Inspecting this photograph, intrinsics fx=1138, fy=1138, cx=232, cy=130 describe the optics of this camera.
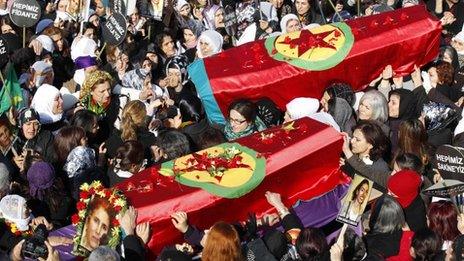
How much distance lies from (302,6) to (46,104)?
4.03m

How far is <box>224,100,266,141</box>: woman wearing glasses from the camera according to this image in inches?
387

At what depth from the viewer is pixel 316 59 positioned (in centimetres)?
1066

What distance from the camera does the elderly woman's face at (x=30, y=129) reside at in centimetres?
988

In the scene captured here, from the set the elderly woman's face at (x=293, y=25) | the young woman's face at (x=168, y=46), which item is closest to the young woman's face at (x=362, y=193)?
the elderly woman's face at (x=293, y=25)

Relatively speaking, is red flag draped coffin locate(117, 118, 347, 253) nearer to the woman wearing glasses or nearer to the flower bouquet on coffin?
the flower bouquet on coffin

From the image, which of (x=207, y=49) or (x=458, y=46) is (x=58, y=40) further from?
(x=458, y=46)

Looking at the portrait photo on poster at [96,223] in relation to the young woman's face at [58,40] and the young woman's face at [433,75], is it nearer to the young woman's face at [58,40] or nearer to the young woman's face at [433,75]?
the young woman's face at [433,75]

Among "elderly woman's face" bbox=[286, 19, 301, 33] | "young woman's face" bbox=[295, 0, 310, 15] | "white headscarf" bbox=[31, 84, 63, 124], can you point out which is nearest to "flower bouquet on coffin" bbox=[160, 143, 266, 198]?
"white headscarf" bbox=[31, 84, 63, 124]

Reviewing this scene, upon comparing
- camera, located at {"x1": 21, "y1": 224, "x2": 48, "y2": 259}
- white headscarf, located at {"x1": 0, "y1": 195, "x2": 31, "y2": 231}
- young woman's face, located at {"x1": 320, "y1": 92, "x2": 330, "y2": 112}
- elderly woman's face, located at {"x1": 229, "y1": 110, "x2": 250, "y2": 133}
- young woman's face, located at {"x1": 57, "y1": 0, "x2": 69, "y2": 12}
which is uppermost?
camera, located at {"x1": 21, "y1": 224, "x2": 48, "y2": 259}

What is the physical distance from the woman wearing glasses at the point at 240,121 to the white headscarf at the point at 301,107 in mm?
482

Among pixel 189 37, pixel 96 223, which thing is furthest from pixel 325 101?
pixel 96 223

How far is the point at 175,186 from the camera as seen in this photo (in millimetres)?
8344

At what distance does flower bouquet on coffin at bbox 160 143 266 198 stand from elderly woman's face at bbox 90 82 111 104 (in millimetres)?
2102

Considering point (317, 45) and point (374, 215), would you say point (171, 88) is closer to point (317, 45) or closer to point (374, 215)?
point (317, 45)
